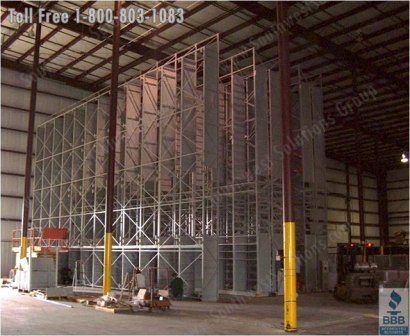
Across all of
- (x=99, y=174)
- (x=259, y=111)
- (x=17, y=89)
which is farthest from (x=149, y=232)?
(x=17, y=89)

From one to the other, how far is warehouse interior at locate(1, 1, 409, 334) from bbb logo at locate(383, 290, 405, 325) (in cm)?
136

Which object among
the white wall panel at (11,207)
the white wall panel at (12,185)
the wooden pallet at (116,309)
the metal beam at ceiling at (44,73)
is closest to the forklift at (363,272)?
the wooden pallet at (116,309)

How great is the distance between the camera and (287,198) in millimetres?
12602

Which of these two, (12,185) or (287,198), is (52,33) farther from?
(287,198)

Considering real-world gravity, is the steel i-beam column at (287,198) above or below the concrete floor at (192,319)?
above

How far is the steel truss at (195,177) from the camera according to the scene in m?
21.2

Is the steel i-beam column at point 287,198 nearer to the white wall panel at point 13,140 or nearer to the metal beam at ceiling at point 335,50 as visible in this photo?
the metal beam at ceiling at point 335,50

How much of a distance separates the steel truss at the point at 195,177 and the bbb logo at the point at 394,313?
803 centimetres

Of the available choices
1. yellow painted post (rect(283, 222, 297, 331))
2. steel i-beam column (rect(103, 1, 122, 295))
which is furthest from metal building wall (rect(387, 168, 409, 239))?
yellow painted post (rect(283, 222, 297, 331))

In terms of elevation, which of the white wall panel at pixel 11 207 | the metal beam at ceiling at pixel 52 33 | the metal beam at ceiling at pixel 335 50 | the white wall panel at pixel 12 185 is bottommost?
the white wall panel at pixel 11 207

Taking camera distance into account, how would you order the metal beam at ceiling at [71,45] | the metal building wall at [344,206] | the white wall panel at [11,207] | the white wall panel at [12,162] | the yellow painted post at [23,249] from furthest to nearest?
the metal building wall at [344,206] → the white wall panel at [12,162] → the white wall panel at [11,207] → the metal beam at ceiling at [71,45] → the yellow painted post at [23,249]

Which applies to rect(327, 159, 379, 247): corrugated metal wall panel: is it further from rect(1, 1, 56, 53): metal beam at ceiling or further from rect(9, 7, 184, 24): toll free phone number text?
rect(1, 1, 56, 53): metal beam at ceiling

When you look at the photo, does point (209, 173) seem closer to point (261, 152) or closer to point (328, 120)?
point (261, 152)

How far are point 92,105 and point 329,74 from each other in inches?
574
